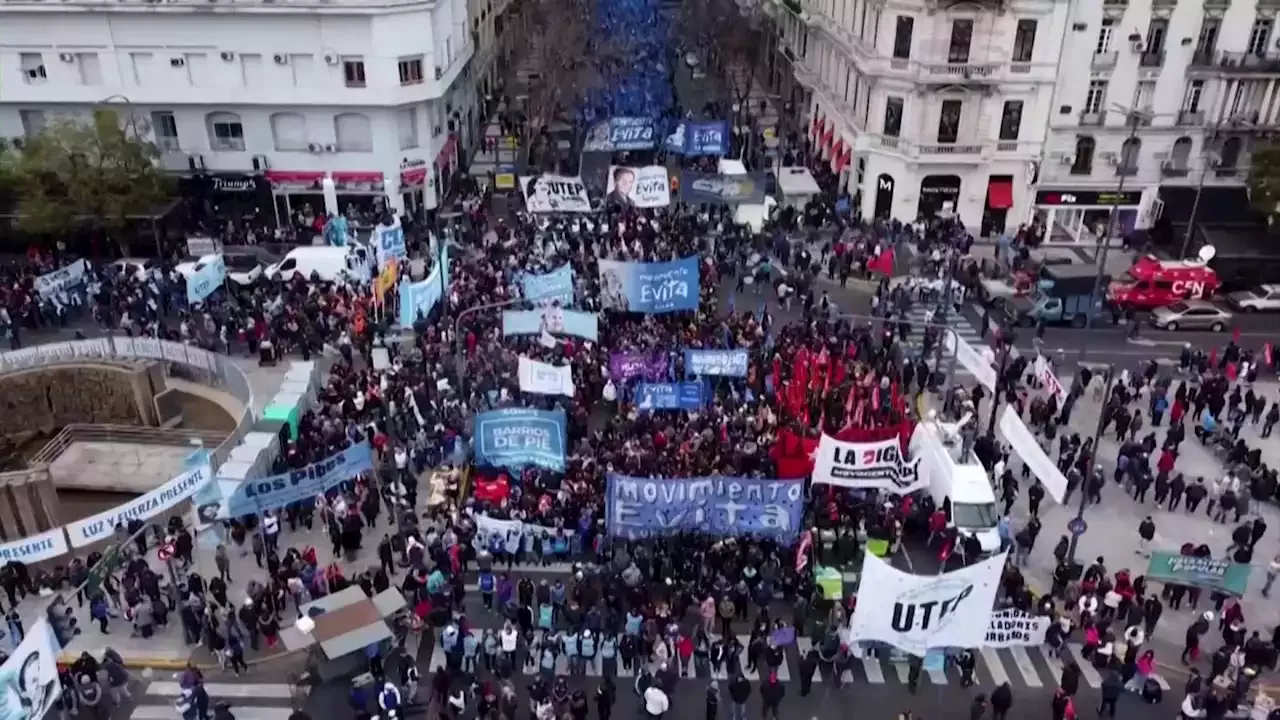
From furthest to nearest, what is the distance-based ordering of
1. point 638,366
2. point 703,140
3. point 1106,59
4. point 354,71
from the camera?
point 703,140 → point 354,71 → point 1106,59 → point 638,366

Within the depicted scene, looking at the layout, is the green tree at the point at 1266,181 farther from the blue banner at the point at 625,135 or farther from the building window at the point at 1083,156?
the blue banner at the point at 625,135

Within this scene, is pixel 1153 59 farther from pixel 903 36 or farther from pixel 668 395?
pixel 668 395

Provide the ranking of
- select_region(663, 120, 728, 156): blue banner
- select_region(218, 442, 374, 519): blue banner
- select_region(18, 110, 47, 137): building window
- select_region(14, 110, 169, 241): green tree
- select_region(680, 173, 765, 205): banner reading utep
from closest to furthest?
select_region(218, 442, 374, 519): blue banner < select_region(14, 110, 169, 241): green tree < select_region(680, 173, 765, 205): banner reading utep < select_region(18, 110, 47, 137): building window < select_region(663, 120, 728, 156): blue banner

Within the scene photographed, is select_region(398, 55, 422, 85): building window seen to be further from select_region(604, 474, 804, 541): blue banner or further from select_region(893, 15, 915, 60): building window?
select_region(604, 474, 804, 541): blue banner

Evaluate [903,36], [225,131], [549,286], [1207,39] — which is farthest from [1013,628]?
[225,131]

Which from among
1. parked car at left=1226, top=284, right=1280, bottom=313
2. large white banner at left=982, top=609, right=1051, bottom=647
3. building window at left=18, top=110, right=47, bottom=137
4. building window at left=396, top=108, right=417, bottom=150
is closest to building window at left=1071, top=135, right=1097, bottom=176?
parked car at left=1226, top=284, right=1280, bottom=313

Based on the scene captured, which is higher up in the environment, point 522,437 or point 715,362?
point 522,437

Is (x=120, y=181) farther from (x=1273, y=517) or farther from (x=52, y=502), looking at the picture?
(x=1273, y=517)
